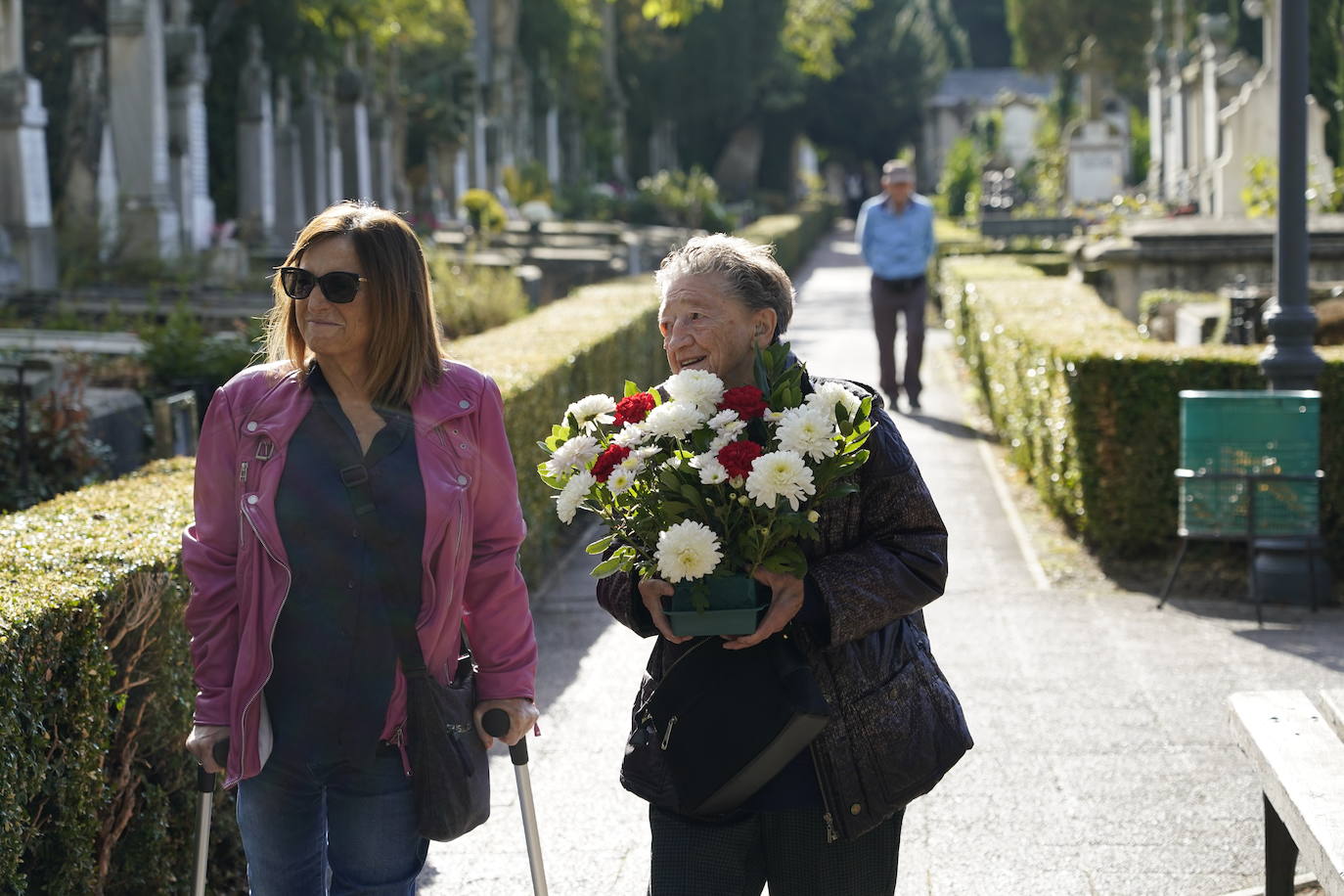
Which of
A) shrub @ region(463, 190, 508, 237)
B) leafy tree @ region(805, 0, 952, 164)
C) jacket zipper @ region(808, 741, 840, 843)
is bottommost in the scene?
jacket zipper @ region(808, 741, 840, 843)

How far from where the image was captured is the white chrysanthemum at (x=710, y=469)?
119 inches

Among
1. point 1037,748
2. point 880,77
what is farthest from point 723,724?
point 880,77

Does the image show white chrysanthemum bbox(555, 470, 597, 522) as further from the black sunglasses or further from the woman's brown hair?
the black sunglasses

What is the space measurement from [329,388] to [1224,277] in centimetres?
1128

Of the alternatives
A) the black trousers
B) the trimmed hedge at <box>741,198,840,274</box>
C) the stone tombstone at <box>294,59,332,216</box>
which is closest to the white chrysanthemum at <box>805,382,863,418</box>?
the black trousers

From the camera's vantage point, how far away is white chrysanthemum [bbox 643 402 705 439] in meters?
3.08

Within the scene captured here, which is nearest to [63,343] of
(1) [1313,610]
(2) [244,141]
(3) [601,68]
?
(1) [1313,610]

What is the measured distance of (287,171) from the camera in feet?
80.5

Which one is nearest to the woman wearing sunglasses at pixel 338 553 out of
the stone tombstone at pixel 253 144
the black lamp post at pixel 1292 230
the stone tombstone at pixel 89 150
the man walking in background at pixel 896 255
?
the black lamp post at pixel 1292 230

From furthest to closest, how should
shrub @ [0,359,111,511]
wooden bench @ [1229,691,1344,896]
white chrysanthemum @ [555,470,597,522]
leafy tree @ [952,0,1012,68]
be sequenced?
leafy tree @ [952,0,1012,68]
shrub @ [0,359,111,511]
wooden bench @ [1229,691,1344,896]
white chrysanthemum @ [555,470,597,522]

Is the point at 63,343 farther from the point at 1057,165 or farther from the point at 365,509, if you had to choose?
the point at 1057,165

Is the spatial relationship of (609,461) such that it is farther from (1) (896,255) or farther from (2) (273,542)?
(1) (896,255)

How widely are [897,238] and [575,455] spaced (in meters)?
10.4

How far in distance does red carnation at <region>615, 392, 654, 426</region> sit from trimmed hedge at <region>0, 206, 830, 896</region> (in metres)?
1.20
